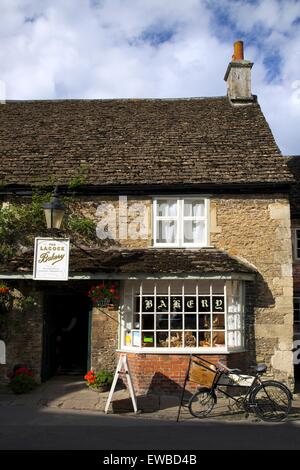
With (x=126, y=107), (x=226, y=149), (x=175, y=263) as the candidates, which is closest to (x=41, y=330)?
(x=175, y=263)

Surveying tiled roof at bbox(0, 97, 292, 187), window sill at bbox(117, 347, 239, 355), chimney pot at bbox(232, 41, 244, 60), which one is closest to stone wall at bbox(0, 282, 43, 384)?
window sill at bbox(117, 347, 239, 355)

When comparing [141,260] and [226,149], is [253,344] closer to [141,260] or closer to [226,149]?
[141,260]

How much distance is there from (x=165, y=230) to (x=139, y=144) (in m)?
2.97

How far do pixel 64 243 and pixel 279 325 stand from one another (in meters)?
5.47

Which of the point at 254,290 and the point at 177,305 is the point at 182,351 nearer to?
the point at 177,305

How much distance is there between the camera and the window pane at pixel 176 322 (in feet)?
35.0

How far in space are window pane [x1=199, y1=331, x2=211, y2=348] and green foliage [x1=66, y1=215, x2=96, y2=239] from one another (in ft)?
11.9

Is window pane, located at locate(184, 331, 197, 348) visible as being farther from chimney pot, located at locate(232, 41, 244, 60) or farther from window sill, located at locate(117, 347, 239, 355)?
chimney pot, located at locate(232, 41, 244, 60)

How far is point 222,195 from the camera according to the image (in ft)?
38.5

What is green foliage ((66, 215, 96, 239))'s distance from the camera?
37.8 ft

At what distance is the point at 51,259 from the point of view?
965cm

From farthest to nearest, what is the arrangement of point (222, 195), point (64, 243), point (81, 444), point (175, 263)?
point (222, 195) → point (175, 263) → point (64, 243) → point (81, 444)

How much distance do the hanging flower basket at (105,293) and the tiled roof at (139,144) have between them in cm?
260

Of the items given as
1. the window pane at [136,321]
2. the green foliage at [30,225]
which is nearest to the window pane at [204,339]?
the window pane at [136,321]
